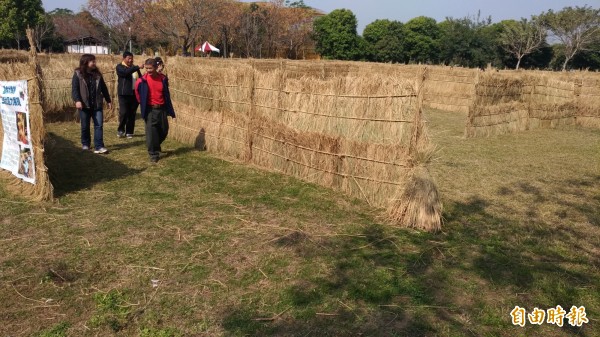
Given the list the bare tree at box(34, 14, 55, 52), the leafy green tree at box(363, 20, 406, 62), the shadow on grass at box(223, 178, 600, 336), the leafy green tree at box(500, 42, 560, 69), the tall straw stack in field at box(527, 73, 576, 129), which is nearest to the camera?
the shadow on grass at box(223, 178, 600, 336)

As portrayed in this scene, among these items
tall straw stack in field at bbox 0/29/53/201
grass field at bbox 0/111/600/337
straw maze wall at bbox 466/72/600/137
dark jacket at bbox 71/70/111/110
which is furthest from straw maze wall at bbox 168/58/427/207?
straw maze wall at bbox 466/72/600/137

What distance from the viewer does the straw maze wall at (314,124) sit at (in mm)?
5910

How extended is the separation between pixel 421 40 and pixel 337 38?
430 inches

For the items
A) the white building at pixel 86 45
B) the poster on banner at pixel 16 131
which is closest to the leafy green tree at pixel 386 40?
the white building at pixel 86 45

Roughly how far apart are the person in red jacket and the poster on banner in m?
2.05

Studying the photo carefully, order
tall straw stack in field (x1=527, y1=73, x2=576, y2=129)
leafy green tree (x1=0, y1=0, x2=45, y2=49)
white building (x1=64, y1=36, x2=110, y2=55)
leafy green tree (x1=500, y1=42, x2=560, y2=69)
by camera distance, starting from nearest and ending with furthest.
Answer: tall straw stack in field (x1=527, y1=73, x2=576, y2=129)
leafy green tree (x1=0, y1=0, x2=45, y2=49)
leafy green tree (x1=500, y1=42, x2=560, y2=69)
white building (x1=64, y1=36, x2=110, y2=55)

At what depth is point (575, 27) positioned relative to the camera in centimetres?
4628

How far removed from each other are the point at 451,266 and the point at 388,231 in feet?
3.22

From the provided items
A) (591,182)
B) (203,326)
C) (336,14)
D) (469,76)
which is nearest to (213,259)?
(203,326)

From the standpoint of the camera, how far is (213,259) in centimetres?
435

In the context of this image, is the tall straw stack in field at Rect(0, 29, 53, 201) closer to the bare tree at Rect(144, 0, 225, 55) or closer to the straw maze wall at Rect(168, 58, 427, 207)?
the straw maze wall at Rect(168, 58, 427, 207)

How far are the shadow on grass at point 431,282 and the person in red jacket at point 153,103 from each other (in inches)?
160

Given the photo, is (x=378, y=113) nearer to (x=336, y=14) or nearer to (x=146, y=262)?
(x=146, y=262)

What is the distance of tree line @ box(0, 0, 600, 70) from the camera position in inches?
1656
